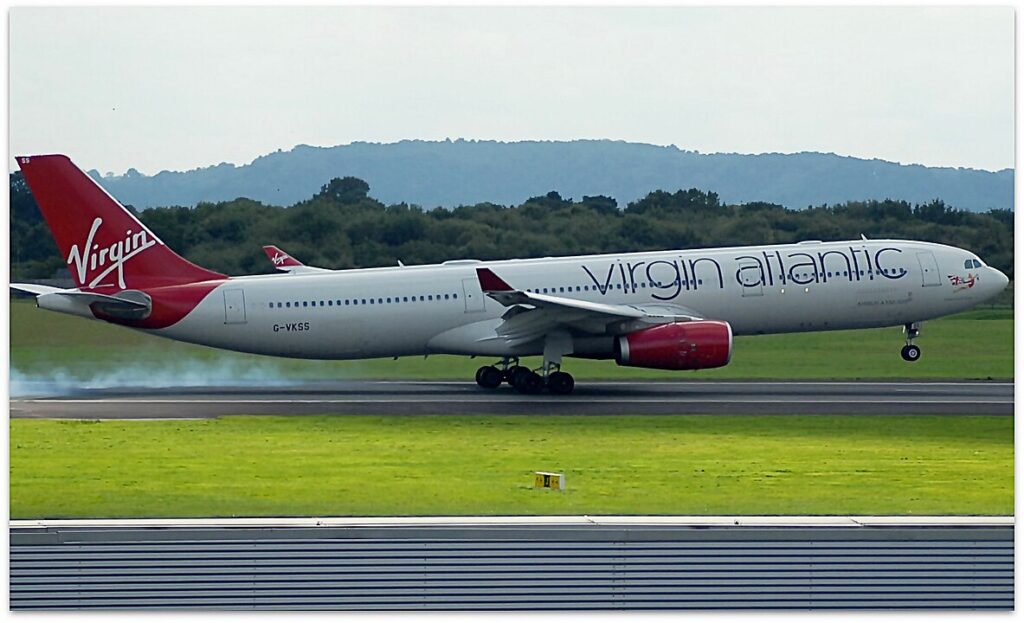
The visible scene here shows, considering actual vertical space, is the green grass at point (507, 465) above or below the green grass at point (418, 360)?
below

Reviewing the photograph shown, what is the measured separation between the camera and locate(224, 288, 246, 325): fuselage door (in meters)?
34.1

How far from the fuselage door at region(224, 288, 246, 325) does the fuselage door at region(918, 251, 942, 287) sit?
591 inches

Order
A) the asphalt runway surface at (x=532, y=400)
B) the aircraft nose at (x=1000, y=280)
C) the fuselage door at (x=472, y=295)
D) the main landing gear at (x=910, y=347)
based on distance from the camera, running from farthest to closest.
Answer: the main landing gear at (x=910, y=347), the aircraft nose at (x=1000, y=280), the fuselage door at (x=472, y=295), the asphalt runway surface at (x=532, y=400)

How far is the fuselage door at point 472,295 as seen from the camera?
113 feet

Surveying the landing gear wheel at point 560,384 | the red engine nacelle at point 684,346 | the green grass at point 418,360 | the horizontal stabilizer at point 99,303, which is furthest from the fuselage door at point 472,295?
the horizontal stabilizer at point 99,303

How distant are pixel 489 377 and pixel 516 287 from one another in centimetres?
204

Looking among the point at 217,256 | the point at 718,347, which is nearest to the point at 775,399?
the point at 718,347

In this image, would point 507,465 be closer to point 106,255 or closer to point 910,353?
point 106,255

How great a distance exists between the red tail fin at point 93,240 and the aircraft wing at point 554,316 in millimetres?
6700

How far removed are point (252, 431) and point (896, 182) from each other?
133 feet

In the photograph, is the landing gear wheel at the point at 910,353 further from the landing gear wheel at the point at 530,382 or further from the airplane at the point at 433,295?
the landing gear wheel at the point at 530,382

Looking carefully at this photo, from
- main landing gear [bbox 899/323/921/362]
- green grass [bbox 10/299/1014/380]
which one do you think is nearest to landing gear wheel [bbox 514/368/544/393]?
green grass [bbox 10/299/1014/380]

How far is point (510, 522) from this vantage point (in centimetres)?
1465

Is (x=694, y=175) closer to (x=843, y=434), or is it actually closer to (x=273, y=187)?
(x=273, y=187)
